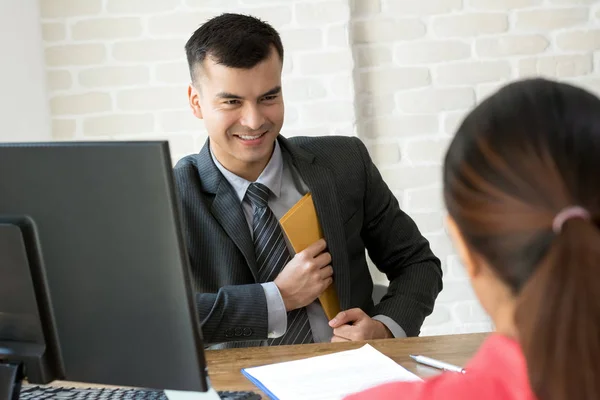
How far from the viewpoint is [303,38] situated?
279cm

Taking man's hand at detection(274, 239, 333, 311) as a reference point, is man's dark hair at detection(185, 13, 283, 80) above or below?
above

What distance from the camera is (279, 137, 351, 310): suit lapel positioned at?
6.31 feet

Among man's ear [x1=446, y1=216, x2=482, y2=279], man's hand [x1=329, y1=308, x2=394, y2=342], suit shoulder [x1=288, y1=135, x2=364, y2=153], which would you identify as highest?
man's ear [x1=446, y1=216, x2=482, y2=279]

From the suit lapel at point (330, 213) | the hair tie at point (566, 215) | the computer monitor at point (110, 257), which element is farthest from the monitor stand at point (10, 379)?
the suit lapel at point (330, 213)

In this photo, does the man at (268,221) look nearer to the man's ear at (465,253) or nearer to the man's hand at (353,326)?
the man's hand at (353,326)

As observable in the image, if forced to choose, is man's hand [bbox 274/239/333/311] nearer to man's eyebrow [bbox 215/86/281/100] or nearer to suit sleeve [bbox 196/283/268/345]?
suit sleeve [bbox 196/283/268/345]

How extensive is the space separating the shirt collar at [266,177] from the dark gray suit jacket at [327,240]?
23 millimetres

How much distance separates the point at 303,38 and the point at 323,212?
1.01m

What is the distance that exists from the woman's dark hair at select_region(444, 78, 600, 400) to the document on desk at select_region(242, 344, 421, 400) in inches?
23.9

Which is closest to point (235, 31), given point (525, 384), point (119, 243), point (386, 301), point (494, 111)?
point (386, 301)

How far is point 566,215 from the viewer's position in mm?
767

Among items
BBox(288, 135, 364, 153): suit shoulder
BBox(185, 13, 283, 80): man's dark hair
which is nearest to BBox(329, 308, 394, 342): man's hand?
BBox(288, 135, 364, 153): suit shoulder

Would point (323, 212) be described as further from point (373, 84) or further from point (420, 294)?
point (373, 84)

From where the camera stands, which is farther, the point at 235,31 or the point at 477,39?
the point at 477,39
